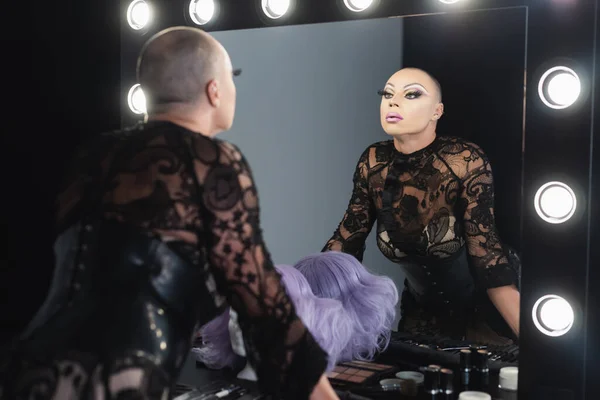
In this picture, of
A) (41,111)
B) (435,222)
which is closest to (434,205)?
(435,222)

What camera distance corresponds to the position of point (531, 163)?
1.15m

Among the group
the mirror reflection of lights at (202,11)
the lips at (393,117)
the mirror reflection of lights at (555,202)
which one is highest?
the mirror reflection of lights at (202,11)

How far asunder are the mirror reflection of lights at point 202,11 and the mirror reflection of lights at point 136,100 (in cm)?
21

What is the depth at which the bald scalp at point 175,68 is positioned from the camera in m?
0.96

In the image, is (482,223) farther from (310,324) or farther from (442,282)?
(310,324)

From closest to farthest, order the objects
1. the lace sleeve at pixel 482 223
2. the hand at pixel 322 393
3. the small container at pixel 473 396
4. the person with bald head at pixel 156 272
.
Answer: the person with bald head at pixel 156 272 < the hand at pixel 322 393 < the small container at pixel 473 396 < the lace sleeve at pixel 482 223

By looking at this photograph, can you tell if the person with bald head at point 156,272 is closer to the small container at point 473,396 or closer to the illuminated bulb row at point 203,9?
the small container at point 473,396

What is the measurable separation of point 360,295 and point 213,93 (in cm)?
48

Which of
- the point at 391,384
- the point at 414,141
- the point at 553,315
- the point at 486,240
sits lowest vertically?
the point at 391,384

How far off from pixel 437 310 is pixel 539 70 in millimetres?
433

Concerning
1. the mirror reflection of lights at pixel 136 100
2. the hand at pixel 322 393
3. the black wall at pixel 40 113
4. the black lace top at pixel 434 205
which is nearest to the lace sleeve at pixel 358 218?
the black lace top at pixel 434 205

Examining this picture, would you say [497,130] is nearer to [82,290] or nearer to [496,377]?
[496,377]

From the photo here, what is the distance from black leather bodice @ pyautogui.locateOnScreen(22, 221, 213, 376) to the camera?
827mm

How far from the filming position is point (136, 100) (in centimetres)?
161
